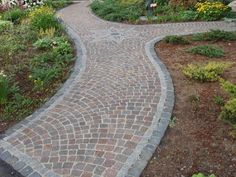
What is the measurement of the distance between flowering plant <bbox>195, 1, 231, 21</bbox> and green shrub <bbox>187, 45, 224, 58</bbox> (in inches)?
194

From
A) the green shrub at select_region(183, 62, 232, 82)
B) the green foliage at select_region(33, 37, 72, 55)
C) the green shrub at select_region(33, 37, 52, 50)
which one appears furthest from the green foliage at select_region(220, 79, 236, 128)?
the green shrub at select_region(33, 37, 52, 50)

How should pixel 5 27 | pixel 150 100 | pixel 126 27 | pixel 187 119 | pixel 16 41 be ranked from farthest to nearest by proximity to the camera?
pixel 126 27, pixel 5 27, pixel 16 41, pixel 150 100, pixel 187 119

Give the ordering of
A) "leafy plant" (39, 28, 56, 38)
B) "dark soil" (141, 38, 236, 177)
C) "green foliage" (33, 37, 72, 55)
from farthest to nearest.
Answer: "leafy plant" (39, 28, 56, 38) → "green foliage" (33, 37, 72, 55) → "dark soil" (141, 38, 236, 177)

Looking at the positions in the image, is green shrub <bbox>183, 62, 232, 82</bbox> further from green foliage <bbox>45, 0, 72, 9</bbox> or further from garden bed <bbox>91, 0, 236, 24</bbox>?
green foliage <bbox>45, 0, 72, 9</bbox>

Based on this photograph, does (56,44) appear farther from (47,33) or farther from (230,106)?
(230,106)

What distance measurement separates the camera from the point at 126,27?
13766mm

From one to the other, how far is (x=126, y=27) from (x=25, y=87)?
6880 mm

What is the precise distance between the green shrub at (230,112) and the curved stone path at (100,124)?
3.34 feet

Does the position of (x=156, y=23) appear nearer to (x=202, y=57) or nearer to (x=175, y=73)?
(x=202, y=57)

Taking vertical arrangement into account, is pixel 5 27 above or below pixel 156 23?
above

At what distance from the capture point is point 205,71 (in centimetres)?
788

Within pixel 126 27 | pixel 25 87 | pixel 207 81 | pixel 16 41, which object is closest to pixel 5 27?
pixel 16 41

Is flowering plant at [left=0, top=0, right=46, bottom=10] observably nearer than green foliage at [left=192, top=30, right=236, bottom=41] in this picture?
No

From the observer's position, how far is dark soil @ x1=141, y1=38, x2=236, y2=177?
16.3 ft
